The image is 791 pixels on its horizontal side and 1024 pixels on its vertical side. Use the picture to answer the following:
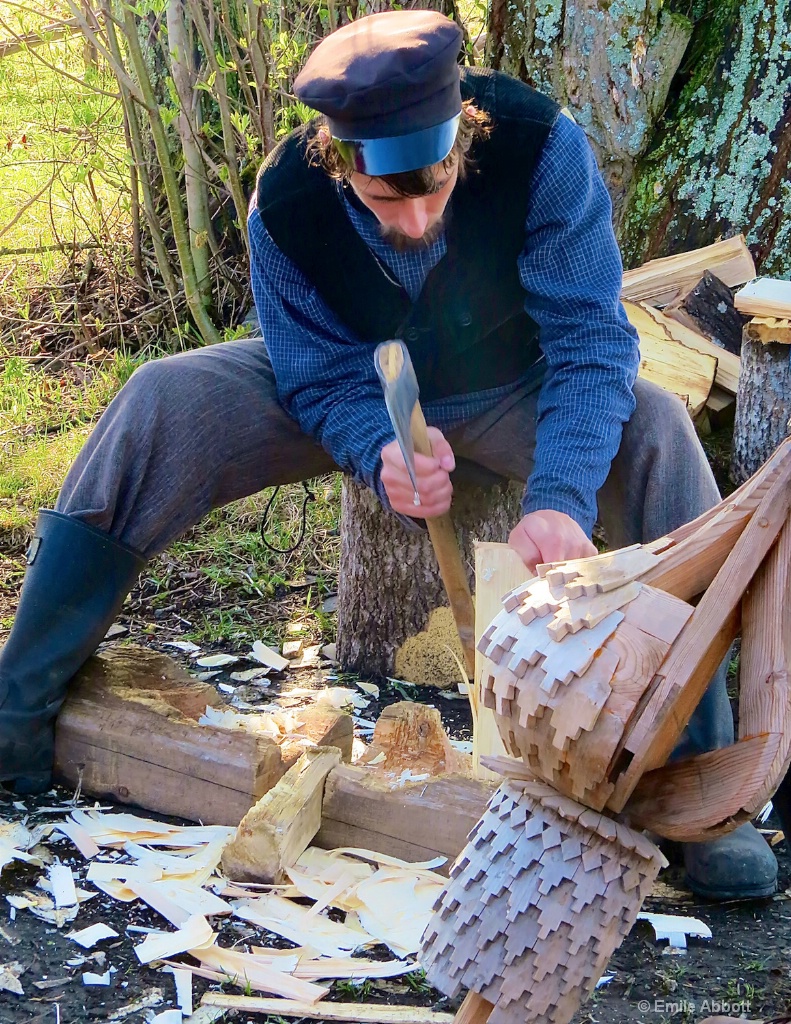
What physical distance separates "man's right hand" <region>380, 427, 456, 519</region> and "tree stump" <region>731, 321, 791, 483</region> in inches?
45.4

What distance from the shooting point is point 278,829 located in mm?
1852

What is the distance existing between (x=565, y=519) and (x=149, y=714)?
979mm

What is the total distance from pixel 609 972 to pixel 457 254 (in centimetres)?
139

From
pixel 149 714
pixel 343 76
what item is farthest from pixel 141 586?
pixel 343 76

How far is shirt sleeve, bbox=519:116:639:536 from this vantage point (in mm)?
2018

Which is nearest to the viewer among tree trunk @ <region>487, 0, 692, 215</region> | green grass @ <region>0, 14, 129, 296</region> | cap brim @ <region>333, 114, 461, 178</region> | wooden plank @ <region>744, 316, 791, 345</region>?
cap brim @ <region>333, 114, 461, 178</region>

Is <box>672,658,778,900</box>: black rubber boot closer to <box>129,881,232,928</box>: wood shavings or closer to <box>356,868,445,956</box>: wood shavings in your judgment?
<box>356,868,445,956</box>: wood shavings

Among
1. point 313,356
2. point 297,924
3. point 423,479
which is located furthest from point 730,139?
point 297,924

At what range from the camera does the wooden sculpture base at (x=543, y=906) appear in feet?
3.55

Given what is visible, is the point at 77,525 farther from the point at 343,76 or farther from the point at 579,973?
the point at 579,973

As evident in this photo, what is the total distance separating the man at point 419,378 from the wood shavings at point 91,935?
489mm

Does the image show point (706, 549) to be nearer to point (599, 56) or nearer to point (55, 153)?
point (599, 56)

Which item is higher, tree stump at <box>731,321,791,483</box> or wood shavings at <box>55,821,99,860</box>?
tree stump at <box>731,321,791,483</box>

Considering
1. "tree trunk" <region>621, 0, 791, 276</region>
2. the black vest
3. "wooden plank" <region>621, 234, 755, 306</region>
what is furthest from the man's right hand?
"tree trunk" <region>621, 0, 791, 276</region>
